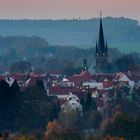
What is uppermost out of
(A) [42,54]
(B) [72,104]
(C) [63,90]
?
(A) [42,54]

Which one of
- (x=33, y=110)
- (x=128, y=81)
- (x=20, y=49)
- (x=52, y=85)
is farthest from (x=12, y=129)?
(x=20, y=49)

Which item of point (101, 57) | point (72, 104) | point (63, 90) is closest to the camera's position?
point (72, 104)

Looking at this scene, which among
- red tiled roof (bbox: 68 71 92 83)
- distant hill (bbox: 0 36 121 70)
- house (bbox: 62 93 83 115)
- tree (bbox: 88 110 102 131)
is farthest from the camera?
distant hill (bbox: 0 36 121 70)

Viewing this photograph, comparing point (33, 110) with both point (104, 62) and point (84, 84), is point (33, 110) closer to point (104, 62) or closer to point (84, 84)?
point (84, 84)

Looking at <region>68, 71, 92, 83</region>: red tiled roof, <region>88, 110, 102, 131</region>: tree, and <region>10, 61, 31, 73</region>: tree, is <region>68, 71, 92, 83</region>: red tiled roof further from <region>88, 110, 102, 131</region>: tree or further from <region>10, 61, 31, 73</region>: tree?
<region>88, 110, 102, 131</region>: tree

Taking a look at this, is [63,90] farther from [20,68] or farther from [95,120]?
[20,68]

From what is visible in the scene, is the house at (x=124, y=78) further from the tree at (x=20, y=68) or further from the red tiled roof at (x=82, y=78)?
the tree at (x=20, y=68)

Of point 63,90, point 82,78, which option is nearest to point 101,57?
point 82,78

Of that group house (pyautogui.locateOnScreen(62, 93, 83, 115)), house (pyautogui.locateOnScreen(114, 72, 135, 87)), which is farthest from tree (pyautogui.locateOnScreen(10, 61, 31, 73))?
house (pyautogui.locateOnScreen(62, 93, 83, 115))

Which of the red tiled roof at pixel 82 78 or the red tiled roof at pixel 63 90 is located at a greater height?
the red tiled roof at pixel 82 78

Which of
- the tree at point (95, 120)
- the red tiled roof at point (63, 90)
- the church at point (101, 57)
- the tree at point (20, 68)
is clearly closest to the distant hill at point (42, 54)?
the tree at point (20, 68)

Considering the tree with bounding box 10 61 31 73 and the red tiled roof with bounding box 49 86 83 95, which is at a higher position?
the tree with bounding box 10 61 31 73

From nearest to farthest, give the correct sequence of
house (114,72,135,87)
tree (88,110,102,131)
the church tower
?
1. tree (88,110,102,131)
2. house (114,72,135,87)
3. the church tower
